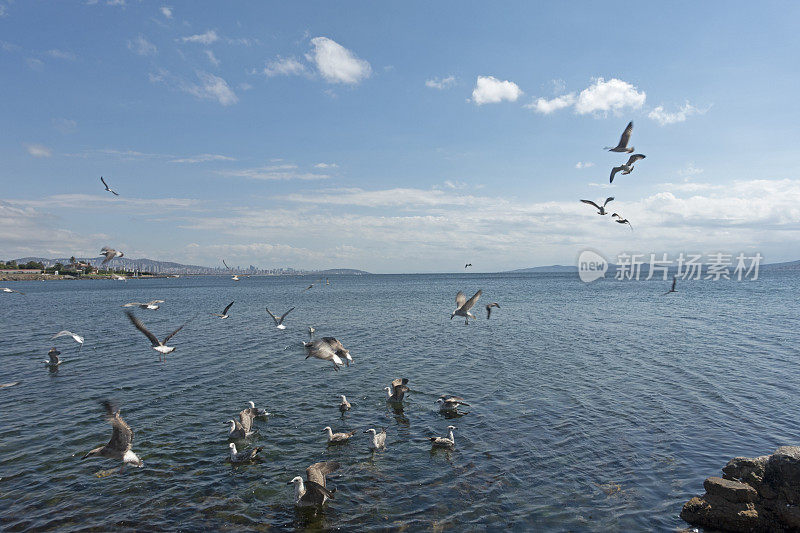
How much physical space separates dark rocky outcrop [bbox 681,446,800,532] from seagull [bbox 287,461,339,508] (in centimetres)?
799

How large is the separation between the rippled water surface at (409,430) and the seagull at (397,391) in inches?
18.2

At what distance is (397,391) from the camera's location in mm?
17094

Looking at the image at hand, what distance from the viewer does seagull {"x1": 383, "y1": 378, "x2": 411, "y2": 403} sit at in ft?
55.7

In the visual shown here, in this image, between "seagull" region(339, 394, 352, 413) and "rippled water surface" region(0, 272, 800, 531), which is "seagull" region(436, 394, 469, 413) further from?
"seagull" region(339, 394, 352, 413)

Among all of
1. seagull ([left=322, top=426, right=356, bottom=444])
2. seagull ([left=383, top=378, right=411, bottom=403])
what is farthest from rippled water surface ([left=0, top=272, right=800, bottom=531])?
seagull ([left=383, top=378, right=411, bottom=403])

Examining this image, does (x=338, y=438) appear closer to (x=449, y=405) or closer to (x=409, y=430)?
(x=409, y=430)

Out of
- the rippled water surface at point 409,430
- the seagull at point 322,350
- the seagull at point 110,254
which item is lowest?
the rippled water surface at point 409,430

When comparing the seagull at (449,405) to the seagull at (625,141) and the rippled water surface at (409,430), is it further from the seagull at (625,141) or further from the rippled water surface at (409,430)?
the seagull at (625,141)

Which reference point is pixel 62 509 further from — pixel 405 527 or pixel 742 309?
pixel 742 309

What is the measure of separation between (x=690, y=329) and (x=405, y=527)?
35726 millimetres

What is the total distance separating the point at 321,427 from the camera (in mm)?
15141

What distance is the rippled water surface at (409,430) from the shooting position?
397 inches

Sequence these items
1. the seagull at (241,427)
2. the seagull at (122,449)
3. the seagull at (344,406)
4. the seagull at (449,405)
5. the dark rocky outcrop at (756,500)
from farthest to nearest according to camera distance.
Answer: the seagull at (344,406) → the seagull at (449,405) → the seagull at (241,427) → the seagull at (122,449) → the dark rocky outcrop at (756,500)

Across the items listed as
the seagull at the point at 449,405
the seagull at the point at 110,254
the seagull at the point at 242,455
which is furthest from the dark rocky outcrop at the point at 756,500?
the seagull at the point at 110,254
